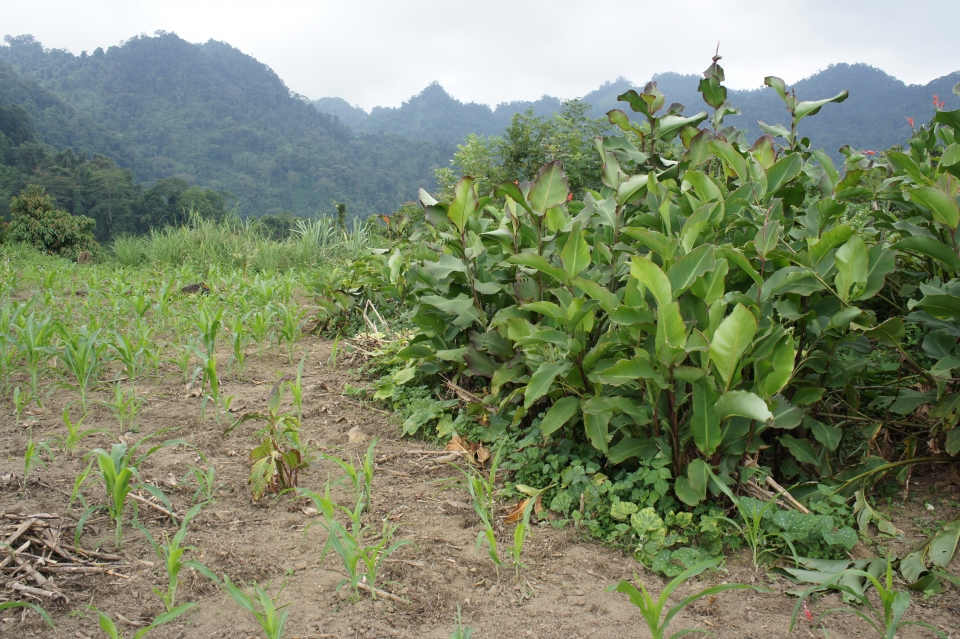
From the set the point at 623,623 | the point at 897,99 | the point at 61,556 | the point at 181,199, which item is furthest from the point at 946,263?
the point at 897,99

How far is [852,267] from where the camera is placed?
1517 millimetres

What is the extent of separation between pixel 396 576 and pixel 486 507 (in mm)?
439

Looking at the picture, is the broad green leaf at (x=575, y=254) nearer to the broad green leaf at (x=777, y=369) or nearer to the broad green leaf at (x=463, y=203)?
the broad green leaf at (x=463, y=203)

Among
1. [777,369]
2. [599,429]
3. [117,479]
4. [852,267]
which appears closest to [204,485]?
[117,479]

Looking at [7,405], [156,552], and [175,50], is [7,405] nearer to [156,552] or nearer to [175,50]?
[156,552]

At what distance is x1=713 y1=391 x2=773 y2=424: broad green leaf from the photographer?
132 cm

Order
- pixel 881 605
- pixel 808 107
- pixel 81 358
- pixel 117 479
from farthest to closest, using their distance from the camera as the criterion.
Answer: pixel 81 358
pixel 808 107
pixel 117 479
pixel 881 605

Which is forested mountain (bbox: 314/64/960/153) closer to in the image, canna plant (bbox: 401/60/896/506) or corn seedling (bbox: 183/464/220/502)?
canna plant (bbox: 401/60/896/506)

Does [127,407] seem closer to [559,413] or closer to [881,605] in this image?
[559,413]

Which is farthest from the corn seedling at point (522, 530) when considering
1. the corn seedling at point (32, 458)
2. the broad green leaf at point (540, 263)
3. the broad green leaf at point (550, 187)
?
the corn seedling at point (32, 458)

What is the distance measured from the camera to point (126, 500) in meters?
1.75

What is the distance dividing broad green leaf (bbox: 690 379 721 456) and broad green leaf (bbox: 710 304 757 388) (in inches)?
3.3

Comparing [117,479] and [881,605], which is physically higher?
[117,479]

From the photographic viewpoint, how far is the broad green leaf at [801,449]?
1.68 m
